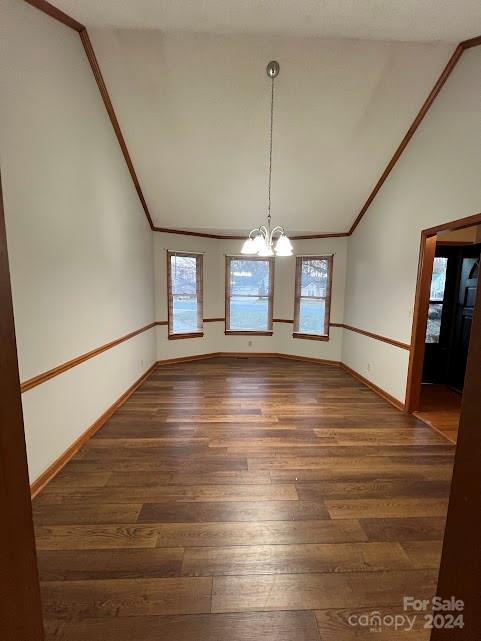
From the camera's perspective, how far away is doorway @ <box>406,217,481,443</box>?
347 cm

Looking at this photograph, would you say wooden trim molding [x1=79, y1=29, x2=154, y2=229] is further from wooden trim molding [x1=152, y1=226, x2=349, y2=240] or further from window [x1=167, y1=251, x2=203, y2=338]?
window [x1=167, y1=251, x2=203, y2=338]

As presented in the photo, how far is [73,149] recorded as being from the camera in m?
2.53

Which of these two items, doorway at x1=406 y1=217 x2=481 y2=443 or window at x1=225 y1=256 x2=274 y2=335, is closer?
doorway at x1=406 y1=217 x2=481 y2=443

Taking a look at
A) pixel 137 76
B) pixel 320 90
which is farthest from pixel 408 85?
pixel 137 76

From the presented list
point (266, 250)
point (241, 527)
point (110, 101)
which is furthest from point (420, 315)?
point (110, 101)

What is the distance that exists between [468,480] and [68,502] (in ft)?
7.68

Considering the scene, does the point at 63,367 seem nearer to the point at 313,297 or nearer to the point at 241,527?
the point at 241,527

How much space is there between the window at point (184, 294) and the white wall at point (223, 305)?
0.11m

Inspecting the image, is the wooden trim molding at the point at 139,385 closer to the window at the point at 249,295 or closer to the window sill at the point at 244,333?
the window sill at the point at 244,333

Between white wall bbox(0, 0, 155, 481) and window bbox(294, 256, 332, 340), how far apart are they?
355 centimetres

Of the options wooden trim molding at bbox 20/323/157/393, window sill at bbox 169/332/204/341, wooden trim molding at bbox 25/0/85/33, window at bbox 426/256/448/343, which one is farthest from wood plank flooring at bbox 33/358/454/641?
wooden trim molding at bbox 25/0/85/33

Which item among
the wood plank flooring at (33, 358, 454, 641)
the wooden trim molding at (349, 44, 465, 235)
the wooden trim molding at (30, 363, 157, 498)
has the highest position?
the wooden trim molding at (349, 44, 465, 235)

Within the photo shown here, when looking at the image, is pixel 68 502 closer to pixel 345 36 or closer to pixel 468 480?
pixel 468 480

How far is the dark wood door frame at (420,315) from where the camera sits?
127 inches
